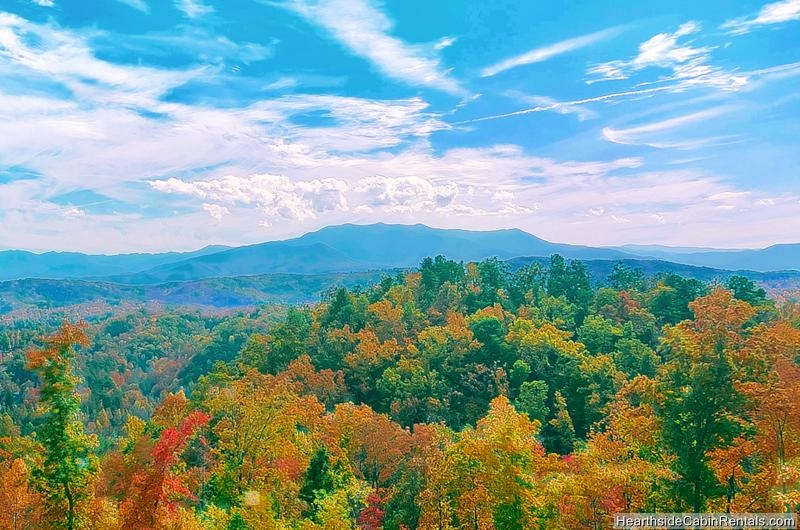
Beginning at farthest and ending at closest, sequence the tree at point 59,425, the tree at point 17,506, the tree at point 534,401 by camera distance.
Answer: the tree at point 534,401 → the tree at point 17,506 → the tree at point 59,425

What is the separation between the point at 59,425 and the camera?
55.5 ft

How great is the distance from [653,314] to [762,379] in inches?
2203

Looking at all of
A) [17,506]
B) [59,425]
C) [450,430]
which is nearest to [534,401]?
[450,430]

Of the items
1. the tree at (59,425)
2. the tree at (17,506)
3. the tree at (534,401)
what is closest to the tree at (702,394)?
the tree at (59,425)

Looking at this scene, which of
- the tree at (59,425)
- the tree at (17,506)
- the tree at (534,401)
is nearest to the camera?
the tree at (59,425)

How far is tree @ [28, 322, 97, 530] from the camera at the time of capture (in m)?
16.8

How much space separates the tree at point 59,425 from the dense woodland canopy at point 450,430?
0.06m

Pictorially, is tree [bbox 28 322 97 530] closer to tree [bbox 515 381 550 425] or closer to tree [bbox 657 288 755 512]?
tree [bbox 657 288 755 512]

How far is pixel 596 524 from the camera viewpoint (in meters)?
20.4

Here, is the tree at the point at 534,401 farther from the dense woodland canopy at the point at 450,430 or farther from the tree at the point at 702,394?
the tree at the point at 702,394

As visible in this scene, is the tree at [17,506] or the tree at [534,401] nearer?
the tree at [17,506]

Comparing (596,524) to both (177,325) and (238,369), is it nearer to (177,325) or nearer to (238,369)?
(238,369)

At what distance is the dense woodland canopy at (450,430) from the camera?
17.4 meters

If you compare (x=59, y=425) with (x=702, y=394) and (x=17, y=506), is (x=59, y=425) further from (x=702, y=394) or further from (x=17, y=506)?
(x=702, y=394)
